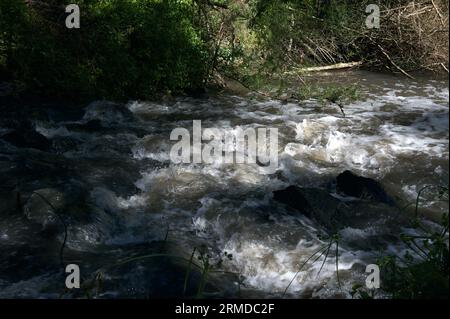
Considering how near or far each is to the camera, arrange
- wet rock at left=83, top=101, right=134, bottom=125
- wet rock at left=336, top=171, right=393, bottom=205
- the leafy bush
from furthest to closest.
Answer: the leafy bush < wet rock at left=83, top=101, right=134, bottom=125 < wet rock at left=336, top=171, right=393, bottom=205

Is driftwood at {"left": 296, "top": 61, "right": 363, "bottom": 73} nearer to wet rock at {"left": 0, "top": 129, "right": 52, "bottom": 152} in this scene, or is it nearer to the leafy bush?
the leafy bush

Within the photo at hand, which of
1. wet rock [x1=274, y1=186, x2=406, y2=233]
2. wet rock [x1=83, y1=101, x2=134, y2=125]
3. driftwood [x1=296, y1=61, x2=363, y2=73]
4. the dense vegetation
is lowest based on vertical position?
wet rock [x1=274, y1=186, x2=406, y2=233]

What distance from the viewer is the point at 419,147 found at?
29.2 ft

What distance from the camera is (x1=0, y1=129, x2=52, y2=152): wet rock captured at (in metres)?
8.02

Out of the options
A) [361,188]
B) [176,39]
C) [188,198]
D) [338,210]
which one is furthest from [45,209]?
[176,39]

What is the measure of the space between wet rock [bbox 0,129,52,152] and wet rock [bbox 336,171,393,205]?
4.38m

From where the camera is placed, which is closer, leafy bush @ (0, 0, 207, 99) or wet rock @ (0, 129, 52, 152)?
wet rock @ (0, 129, 52, 152)

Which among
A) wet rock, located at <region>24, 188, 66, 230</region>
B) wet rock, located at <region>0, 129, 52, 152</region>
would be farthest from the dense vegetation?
wet rock, located at <region>24, 188, 66, 230</region>

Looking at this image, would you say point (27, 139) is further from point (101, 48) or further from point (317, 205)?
point (317, 205)

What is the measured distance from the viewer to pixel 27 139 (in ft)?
26.7

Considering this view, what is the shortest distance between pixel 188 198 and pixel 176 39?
512 cm

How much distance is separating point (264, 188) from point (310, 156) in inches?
59.9
